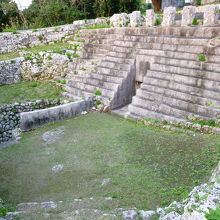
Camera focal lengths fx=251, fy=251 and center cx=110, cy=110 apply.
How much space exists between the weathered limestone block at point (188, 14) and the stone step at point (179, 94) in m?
2.54

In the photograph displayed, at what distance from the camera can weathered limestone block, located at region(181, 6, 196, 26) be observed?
841cm

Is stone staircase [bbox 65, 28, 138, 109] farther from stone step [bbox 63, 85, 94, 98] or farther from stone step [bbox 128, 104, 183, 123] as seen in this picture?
stone step [bbox 128, 104, 183, 123]

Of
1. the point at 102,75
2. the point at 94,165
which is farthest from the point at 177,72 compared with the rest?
the point at 94,165

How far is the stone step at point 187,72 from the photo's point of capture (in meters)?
7.00

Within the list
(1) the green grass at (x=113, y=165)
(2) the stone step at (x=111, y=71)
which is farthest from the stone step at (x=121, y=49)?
(1) the green grass at (x=113, y=165)

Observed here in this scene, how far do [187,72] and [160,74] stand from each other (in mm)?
898

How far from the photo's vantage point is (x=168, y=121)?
7.16m

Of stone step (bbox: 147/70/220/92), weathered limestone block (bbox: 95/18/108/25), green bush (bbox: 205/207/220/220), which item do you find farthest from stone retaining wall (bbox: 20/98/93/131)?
weathered limestone block (bbox: 95/18/108/25)

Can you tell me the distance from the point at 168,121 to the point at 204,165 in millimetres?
2270

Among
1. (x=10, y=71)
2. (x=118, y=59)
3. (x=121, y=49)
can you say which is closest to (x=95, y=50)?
(x=121, y=49)

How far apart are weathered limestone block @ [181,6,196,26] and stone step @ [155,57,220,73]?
1.57 metres

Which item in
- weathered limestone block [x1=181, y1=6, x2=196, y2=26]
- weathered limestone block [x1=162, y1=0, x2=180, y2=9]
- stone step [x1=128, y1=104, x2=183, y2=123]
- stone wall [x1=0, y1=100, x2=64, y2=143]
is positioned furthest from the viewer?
weathered limestone block [x1=162, y1=0, x2=180, y2=9]

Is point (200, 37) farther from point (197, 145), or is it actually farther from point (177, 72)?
point (197, 145)

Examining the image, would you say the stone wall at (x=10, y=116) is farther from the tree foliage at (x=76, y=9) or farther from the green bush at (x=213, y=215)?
the tree foliage at (x=76, y=9)
